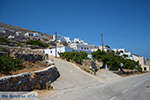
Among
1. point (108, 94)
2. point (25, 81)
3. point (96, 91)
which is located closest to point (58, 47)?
point (96, 91)

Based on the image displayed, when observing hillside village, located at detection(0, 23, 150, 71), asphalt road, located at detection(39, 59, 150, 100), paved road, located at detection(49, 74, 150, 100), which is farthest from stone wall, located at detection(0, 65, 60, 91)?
hillside village, located at detection(0, 23, 150, 71)

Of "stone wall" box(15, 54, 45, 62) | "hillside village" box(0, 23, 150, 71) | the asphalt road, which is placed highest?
"hillside village" box(0, 23, 150, 71)

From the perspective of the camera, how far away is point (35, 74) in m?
9.03

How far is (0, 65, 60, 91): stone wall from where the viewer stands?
671cm

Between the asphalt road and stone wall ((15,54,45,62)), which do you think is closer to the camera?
the asphalt road

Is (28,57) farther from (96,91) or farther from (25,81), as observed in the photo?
(96,91)

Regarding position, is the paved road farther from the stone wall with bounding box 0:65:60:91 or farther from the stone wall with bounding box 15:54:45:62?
the stone wall with bounding box 15:54:45:62

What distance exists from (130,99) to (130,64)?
32331 millimetres

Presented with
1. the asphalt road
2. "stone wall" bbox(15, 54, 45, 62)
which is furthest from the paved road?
"stone wall" bbox(15, 54, 45, 62)

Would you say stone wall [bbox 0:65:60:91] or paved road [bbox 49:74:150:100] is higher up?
stone wall [bbox 0:65:60:91]

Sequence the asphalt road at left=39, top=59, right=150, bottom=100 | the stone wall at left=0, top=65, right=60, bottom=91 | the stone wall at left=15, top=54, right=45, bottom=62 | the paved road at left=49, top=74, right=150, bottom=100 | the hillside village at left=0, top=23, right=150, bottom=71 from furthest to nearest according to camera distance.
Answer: the hillside village at left=0, top=23, right=150, bottom=71 < the stone wall at left=15, top=54, right=45, bottom=62 < the asphalt road at left=39, top=59, right=150, bottom=100 < the paved road at left=49, top=74, right=150, bottom=100 < the stone wall at left=0, top=65, right=60, bottom=91

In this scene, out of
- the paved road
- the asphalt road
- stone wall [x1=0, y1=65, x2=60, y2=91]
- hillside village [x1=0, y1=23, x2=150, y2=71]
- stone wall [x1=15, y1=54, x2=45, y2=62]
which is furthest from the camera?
hillside village [x1=0, y1=23, x2=150, y2=71]

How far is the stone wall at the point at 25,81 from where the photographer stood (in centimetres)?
671

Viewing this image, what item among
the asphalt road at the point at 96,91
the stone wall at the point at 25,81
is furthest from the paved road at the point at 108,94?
the stone wall at the point at 25,81
